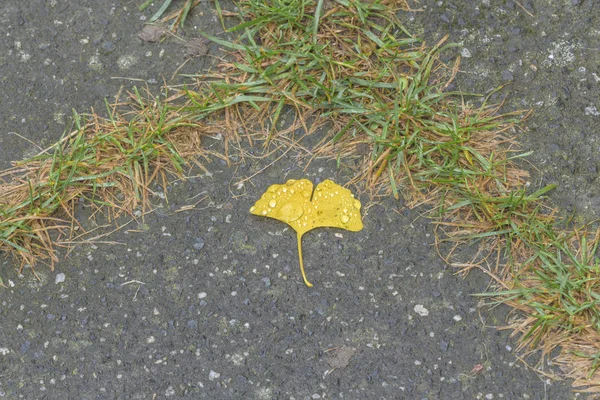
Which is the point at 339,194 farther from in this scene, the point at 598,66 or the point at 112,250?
the point at 598,66

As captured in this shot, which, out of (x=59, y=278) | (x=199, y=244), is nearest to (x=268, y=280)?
(x=199, y=244)

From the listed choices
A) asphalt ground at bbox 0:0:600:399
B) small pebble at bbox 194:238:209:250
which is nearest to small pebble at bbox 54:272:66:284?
asphalt ground at bbox 0:0:600:399

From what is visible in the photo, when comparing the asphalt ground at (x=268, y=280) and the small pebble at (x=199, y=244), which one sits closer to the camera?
the asphalt ground at (x=268, y=280)

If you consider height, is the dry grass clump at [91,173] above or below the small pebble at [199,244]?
above

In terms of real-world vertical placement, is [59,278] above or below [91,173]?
below

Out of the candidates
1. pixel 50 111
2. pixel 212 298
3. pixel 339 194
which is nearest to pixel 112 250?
pixel 212 298

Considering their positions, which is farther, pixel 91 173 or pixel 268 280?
pixel 91 173

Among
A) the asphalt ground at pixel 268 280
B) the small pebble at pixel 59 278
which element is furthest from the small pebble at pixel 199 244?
the small pebble at pixel 59 278

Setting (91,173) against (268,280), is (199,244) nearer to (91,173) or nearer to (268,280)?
(268,280)

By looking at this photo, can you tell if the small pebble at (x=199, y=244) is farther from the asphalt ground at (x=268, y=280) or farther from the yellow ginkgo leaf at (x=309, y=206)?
the yellow ginkgo leaf at (x=309, y=206)
